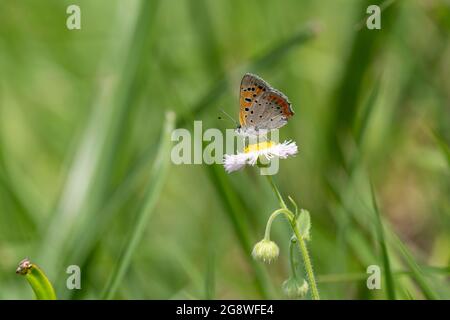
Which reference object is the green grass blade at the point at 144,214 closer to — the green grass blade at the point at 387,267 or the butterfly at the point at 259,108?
the butterfly at the point at 259,108

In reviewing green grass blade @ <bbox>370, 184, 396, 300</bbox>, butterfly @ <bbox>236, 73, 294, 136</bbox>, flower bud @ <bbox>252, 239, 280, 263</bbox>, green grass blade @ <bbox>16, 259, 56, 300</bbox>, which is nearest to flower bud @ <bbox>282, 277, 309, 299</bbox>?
flower bud @ <bbox>252, 239, 280, 263</bbox>

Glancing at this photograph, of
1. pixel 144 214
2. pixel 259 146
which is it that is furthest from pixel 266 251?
pixel 144 214

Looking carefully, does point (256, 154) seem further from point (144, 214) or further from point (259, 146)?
point (144, 214)

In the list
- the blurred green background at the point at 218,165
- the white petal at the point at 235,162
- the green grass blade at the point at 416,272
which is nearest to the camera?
the white petal at the point at 235,162

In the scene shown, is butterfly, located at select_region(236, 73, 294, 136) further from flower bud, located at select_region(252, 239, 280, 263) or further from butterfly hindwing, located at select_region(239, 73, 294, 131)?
flower bud, located at select_region(252, 239, 280, 263)

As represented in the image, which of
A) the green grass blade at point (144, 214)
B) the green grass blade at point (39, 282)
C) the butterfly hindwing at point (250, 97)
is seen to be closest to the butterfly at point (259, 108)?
the butterfly hindwing at point (250, 97)

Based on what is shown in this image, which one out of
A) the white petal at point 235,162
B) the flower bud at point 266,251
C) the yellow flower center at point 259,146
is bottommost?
the flower bud at point 266,251
